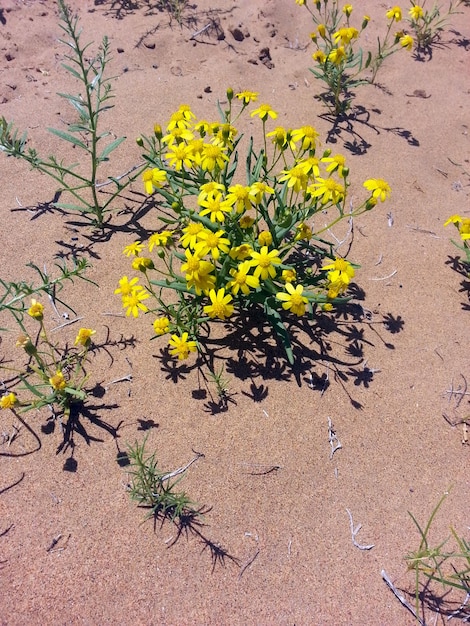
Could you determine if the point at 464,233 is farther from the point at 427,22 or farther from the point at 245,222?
the point at 427,22

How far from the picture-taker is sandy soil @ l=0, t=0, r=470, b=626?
1648 mm

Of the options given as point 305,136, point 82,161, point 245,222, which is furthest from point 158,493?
point 82,161

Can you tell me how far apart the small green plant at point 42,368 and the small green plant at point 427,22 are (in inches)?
145

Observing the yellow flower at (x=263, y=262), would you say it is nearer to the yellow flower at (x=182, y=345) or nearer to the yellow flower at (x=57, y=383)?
the yellow flower at (x=182, y=345)

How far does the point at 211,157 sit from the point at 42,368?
115 centimetres

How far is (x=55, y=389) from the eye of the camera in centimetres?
188

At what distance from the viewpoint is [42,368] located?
1.99 meters

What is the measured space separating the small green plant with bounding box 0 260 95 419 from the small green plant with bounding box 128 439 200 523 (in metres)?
0.39

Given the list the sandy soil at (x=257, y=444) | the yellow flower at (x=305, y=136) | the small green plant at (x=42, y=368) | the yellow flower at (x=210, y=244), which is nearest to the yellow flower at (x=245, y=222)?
the yellow flower at (x=210, y=244)

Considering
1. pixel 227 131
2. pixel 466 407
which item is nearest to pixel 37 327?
pixel 227 131

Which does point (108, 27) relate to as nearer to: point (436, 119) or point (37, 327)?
point (436, 119)

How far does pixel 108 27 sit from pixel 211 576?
13.5ft

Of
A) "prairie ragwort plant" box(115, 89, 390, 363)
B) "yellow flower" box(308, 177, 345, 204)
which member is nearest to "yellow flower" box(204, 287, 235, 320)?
"prairie ragwort plant" box(115, 89, 390, 363)

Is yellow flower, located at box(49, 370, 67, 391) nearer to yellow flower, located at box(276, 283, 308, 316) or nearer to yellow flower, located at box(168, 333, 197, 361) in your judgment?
yellow flower, located at box(168, 333, 197, 361)
